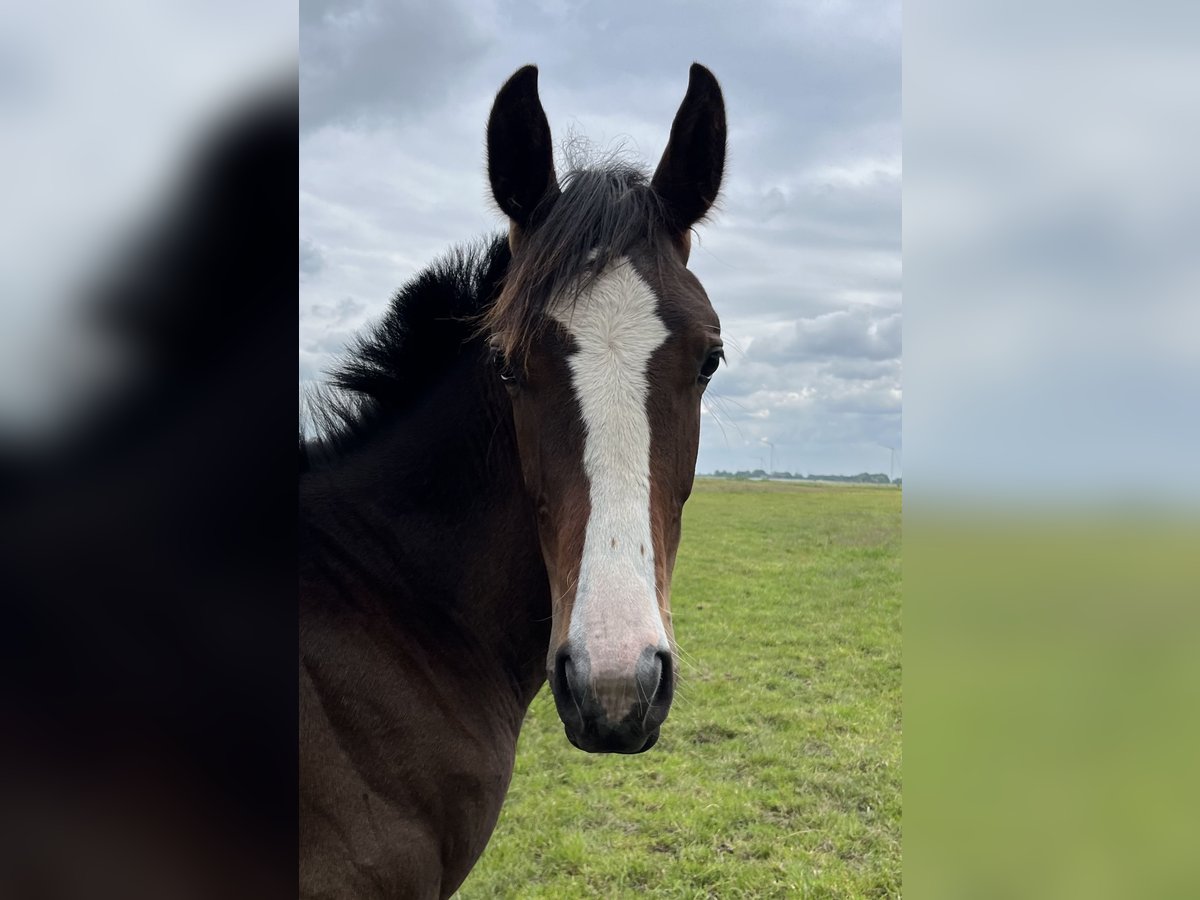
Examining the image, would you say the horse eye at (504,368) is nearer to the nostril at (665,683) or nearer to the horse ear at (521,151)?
the horse ear at (521,151)

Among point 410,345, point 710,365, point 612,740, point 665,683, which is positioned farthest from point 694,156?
point 612,740

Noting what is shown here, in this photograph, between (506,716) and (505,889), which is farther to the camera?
(505,889)

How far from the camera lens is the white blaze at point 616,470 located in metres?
1.52

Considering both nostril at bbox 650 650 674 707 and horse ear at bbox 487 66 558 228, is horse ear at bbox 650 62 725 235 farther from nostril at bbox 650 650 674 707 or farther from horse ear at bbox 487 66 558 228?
nostril at bbox 650 650 674 707

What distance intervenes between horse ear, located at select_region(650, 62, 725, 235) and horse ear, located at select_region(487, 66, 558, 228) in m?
0.34

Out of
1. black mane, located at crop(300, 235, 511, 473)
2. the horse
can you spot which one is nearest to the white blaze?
the horse

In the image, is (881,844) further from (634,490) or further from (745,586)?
(745,586)

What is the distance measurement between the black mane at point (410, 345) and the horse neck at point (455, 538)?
145mm
